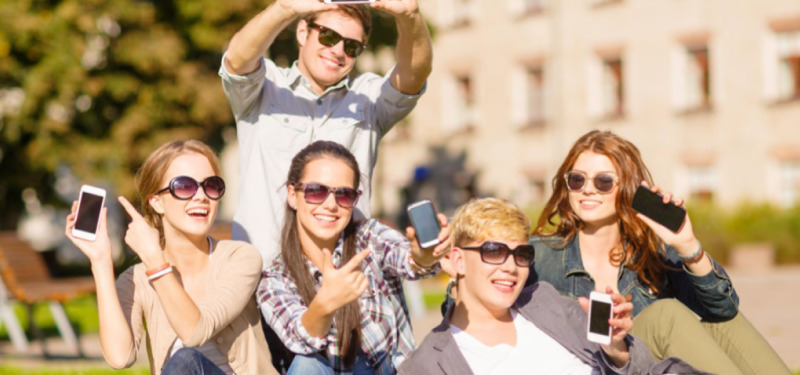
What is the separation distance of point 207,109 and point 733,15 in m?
14.3

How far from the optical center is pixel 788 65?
2609cm

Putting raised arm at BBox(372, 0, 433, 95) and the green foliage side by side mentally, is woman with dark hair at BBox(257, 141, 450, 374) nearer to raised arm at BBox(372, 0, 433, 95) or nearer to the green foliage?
raised arm at BBox(372, 0, 433, 95)

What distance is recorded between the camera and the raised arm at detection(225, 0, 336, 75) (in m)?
4.12

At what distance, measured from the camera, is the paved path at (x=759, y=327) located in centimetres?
947

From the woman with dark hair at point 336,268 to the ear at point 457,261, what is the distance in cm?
9

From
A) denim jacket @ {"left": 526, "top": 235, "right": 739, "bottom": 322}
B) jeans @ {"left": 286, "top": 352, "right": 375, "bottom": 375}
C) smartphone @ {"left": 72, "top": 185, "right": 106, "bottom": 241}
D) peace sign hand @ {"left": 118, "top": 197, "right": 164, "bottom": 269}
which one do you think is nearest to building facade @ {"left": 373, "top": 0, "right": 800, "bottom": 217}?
denim jacket @ {"left": 526, "top": 235, "right": 739, "bottom": 322}

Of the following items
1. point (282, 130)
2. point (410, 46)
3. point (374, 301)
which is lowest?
point (374, 301)

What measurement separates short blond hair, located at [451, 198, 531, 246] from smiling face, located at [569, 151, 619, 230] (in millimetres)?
609

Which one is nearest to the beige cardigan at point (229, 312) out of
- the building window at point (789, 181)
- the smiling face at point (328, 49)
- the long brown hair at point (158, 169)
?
the long brown hair at point (158, 169)

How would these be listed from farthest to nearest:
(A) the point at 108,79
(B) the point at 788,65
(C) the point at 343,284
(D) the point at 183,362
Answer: (B) the point at 788,65, (A) the point at 108,79, (D) the point at 183,362, (C) the point at 343,284

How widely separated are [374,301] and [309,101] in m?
1.00

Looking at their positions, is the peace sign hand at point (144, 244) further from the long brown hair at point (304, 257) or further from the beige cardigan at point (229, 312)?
the long brown hair at point (304, 257)

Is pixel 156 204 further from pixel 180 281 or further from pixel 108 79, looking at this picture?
pixel 108 79

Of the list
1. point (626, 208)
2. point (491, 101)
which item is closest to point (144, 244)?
point (626, 208)
